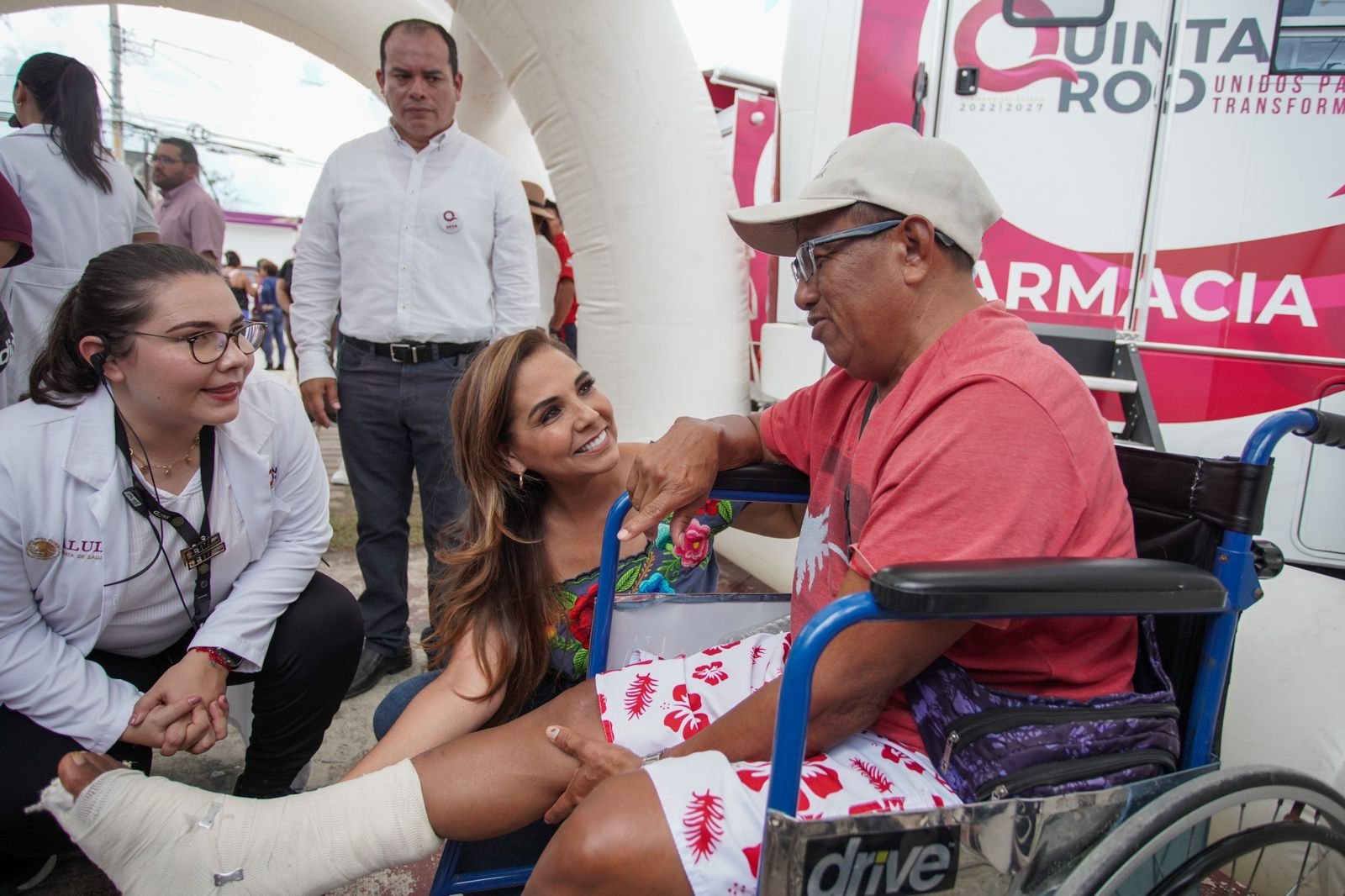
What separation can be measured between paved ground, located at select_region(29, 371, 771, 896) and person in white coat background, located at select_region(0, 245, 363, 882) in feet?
0.72

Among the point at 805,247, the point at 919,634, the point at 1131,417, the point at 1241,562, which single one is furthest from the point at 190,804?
the point at 1131,417

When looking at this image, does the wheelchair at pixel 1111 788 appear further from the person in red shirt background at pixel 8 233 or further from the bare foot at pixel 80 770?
the person in red shirt background at pixel 8 233

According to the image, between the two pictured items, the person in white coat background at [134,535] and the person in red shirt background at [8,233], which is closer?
the person in white coat background at [134,535]

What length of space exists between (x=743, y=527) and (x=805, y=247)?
2.48 ft

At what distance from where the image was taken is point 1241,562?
107 cm

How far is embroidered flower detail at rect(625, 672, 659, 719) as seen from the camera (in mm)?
1324

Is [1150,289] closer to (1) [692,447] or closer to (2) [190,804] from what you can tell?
(1) [692,447]

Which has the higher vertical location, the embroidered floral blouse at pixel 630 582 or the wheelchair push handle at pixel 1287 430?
the wheelchair push handle at pixel 1287 430

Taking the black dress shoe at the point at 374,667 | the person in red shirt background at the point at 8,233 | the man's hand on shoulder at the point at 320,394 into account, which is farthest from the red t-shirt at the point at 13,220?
the black dress shoe at the point at 374,667

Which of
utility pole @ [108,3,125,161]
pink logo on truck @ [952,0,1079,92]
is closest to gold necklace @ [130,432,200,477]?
pink logo on truck @ [952,0,1079,92]

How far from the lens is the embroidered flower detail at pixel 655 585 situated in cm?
162

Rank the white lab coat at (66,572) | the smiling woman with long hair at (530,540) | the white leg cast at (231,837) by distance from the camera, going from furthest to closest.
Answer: the smiling woman with long hair at (530,540)
the white lab coat at (66,572)
the white leg cast at (231,837)

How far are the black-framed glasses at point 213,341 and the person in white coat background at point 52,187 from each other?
145cm

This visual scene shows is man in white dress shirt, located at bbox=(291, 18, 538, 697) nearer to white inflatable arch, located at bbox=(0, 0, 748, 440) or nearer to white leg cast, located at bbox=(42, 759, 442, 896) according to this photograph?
white inflatable arch, located at bbox=(0, 0, 748, 440)
